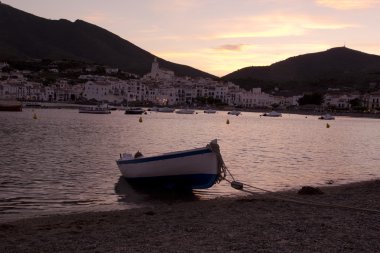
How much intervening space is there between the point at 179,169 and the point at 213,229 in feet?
21.0

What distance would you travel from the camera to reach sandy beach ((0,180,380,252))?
28.2 feet

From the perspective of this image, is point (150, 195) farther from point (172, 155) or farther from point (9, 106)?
point (9, 106)

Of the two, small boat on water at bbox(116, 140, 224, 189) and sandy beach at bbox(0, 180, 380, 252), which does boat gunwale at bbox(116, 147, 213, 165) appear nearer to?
small boat on water at bbox(116, 140, 224, 189)

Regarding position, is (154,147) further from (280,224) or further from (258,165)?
(280,224)

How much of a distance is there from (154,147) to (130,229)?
27.1 m

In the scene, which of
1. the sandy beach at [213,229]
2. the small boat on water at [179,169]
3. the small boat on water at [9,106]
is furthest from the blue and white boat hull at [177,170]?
the small boat on water at [9,106]

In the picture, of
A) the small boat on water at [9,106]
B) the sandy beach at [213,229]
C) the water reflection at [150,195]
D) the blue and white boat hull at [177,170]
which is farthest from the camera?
the small boat on water at [9,106]

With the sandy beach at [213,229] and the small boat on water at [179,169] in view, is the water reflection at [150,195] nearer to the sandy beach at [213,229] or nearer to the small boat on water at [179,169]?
the small boat on water at [179,169]

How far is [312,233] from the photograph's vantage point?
9484 millimetres

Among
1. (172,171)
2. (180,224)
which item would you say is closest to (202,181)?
(172,171)

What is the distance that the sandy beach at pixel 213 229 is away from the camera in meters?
8.59

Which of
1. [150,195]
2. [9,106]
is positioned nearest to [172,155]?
[150,195]

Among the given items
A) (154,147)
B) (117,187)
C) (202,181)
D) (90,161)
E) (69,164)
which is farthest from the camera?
(154,147)

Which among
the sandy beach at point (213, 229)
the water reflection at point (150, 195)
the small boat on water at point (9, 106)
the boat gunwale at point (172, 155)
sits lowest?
the small boat on water at point (9, 106)
